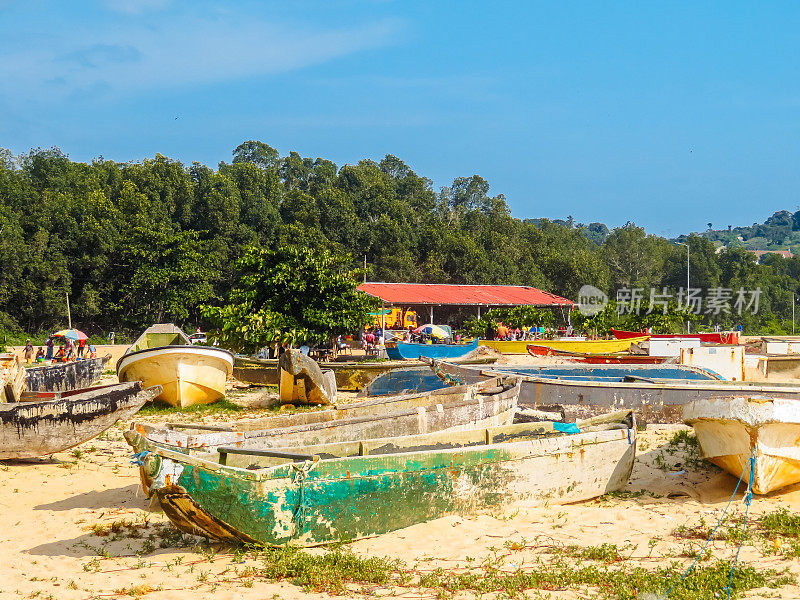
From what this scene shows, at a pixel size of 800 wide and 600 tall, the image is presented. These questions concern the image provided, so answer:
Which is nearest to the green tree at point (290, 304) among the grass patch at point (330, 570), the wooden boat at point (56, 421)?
the wooden boat at point (56, 421)

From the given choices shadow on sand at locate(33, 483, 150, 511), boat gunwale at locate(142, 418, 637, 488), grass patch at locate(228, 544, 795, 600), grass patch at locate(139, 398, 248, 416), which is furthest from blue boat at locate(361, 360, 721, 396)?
grass patch at locate(228, 544, 795, 600)

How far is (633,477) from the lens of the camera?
10164 millimetres

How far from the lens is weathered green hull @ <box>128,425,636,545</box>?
668cm

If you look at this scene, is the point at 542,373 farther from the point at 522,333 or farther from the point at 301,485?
the point at 522,333

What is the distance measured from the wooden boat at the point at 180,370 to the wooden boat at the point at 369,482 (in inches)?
330

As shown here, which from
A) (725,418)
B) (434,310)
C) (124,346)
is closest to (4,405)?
(725,418)

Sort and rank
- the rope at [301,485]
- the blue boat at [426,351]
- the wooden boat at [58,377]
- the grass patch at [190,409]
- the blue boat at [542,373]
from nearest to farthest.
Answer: the rope at [301,485] < the grass patch at [190,409] < the blue boat at [542,373] < the wooden boat at [58,377] < the blue boat at [426,351]

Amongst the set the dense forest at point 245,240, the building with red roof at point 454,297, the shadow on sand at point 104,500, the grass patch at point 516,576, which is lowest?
the shadow on sand at point 104,500

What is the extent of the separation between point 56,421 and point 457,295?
37.2 metres

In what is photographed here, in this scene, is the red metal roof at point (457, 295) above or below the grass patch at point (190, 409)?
above

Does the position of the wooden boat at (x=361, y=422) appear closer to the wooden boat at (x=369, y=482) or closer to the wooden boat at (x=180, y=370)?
Answer: the wooden boat at (x=369, y=482)

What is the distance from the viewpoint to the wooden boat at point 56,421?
10.5m

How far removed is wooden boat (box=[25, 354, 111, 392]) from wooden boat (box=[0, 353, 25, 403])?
297 cm

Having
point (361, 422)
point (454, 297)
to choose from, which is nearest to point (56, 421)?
point (361, 422)
